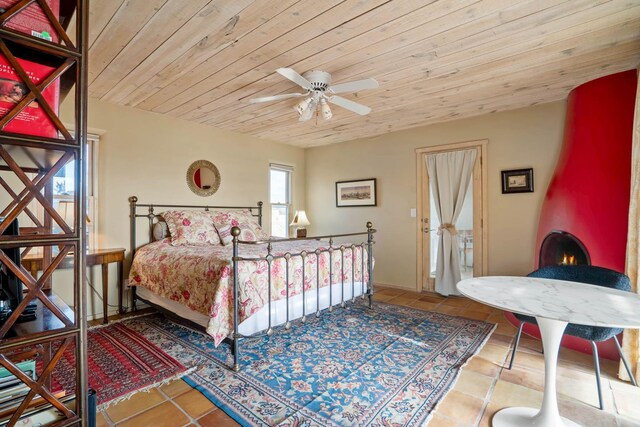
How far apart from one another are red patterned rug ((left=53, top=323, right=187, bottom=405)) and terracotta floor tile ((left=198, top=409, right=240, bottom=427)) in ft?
1.73

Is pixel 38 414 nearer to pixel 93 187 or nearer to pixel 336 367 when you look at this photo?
pixel 336 367

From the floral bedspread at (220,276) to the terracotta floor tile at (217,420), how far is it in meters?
0.49

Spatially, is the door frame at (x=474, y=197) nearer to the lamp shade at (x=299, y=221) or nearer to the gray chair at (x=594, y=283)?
the gray chair at (x=594, y=283)

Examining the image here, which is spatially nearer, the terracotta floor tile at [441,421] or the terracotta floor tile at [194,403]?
the terracotta floor tile at [441,421]

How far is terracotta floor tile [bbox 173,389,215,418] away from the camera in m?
1.75

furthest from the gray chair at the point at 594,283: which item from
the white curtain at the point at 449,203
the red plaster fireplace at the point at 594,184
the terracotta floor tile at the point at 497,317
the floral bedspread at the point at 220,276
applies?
the white curtain at the point at 449,203

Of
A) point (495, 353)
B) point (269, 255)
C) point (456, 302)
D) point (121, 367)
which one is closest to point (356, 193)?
point (456, 302)

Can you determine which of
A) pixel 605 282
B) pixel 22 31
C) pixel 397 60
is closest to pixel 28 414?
pixel 22 31

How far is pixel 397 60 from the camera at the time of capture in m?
2.35

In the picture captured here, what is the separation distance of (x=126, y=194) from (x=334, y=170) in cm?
305

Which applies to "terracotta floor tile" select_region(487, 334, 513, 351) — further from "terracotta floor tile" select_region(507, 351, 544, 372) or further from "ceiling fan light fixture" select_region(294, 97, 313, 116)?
"ceiling fan light fixture" select_region(294, 97, 313, 116)

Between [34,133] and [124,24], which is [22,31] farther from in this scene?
[124,24]

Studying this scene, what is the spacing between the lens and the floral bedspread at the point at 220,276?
2170 mm

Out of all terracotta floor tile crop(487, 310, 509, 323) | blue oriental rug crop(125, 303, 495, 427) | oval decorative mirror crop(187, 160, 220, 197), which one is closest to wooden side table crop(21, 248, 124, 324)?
blue oriental rug crop(125, 303, 495, 427)
